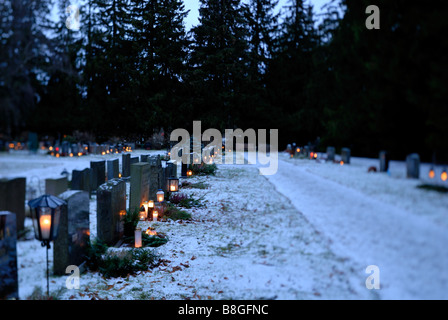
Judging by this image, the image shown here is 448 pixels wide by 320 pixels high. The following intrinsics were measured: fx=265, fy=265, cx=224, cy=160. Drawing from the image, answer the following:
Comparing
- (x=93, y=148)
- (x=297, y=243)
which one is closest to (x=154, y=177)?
(x=93, y=148)

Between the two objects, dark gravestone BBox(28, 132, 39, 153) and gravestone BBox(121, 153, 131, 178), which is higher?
dark gravestone BBox(28, 132, 39, 153)

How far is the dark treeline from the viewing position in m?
1.40

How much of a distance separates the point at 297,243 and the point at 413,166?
3.17ft

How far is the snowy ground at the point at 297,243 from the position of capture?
149cm

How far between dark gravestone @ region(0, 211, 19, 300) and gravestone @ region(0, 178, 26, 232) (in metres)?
0.03

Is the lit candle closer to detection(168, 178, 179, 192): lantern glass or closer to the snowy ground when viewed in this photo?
the snowy ground

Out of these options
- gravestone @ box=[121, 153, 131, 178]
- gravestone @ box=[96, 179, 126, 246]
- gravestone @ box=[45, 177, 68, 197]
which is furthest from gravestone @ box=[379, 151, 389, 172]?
gravestone @ box=[96, 179, 126, 246]

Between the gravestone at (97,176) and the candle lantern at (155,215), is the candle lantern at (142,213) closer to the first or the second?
the candle lantern at (155,215)

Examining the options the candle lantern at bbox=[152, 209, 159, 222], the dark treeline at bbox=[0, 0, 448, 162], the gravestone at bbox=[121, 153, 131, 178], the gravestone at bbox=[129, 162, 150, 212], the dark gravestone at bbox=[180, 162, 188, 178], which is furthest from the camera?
the dark gravestone at bbox=[180, 162, 188, 178]

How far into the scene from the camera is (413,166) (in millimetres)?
1472

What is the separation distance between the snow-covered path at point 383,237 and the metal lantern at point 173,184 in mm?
2681

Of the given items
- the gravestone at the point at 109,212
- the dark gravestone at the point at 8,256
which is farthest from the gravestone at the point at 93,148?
the dark gravestone at the point at 8,256

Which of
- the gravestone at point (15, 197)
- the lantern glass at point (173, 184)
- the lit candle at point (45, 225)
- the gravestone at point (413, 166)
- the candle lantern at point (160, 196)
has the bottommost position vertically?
the candle lantern at point (160, 196)

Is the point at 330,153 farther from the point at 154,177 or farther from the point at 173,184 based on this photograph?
the point at 154,177
